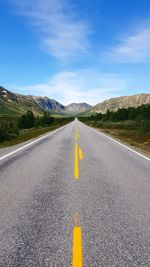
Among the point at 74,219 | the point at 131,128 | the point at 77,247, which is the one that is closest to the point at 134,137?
the point at 131,128

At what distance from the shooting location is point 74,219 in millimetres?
4836

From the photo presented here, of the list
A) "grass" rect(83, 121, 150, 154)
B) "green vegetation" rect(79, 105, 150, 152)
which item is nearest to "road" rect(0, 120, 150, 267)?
"grass" rect(83, 121, 150, 154)

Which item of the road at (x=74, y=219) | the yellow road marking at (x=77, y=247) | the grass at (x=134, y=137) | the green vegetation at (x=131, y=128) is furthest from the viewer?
the green vegetation at (x=131, y=128)

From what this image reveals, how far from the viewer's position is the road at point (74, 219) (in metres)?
3.55

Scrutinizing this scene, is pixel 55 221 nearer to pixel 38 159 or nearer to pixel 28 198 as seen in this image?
pixel 28 198

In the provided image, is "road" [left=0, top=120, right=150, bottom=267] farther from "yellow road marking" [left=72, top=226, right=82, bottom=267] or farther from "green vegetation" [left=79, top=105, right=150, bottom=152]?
"green vegetation" [left=79, top=105, right=150, bottom=152]

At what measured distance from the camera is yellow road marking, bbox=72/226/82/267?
3.39m

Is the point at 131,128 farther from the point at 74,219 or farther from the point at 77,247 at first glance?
the point at 77,247

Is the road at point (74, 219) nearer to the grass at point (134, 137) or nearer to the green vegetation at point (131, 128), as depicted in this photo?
the grass at point (134, 137)

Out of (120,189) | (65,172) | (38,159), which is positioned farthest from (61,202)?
(38,159)

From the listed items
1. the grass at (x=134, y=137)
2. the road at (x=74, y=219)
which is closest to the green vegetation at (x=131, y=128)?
the grass at (x=134, y=137)

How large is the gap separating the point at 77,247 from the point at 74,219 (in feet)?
3.45

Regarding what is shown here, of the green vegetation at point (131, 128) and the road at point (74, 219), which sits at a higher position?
the road at point (74, 219)

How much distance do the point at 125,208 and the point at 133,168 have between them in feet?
15.5
